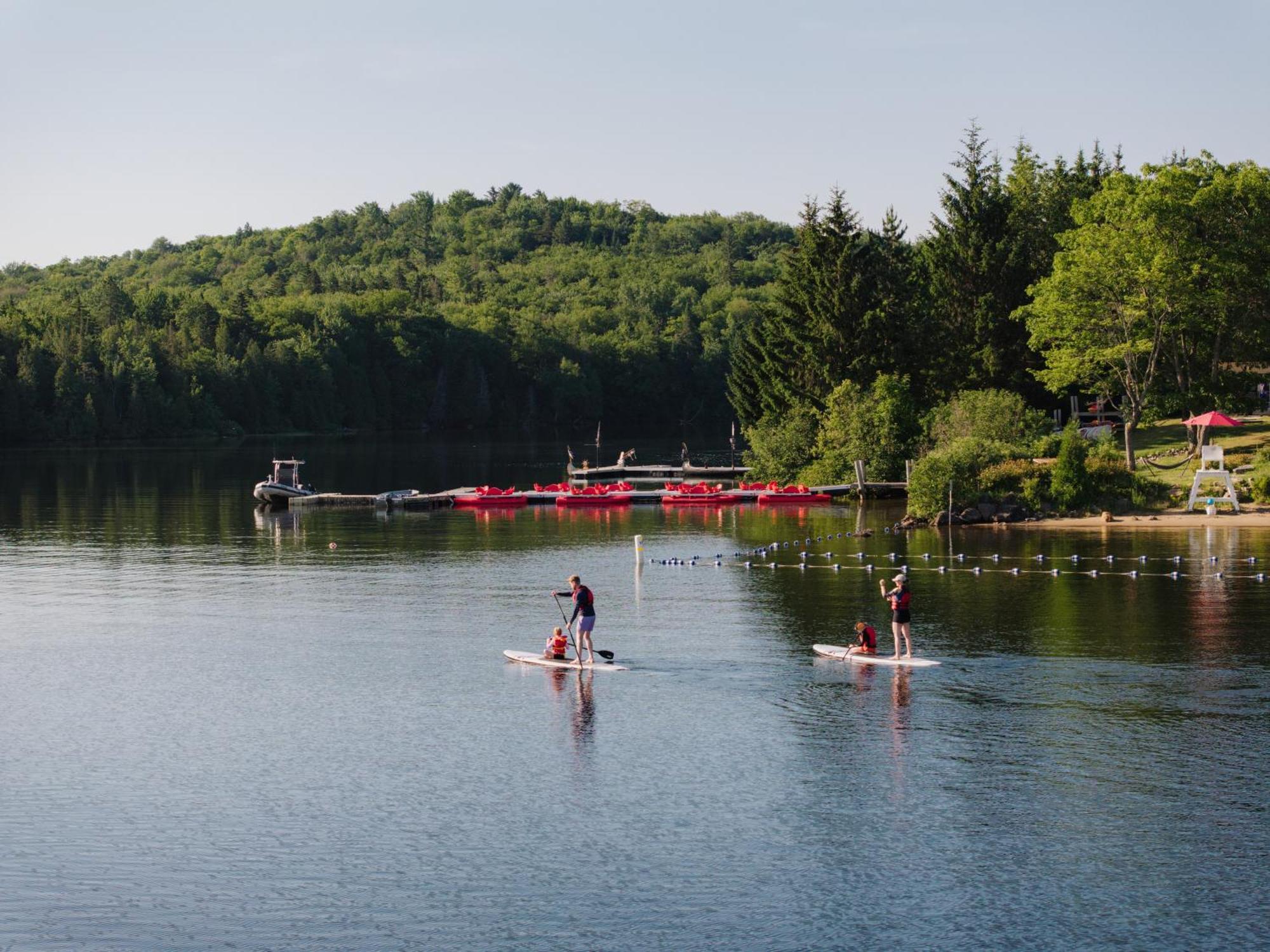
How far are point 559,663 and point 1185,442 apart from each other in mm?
57346

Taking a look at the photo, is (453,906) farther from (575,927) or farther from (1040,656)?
(1040,656)

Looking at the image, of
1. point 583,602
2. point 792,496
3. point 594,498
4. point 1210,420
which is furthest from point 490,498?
point 583,602

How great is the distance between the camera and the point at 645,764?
1164 inches

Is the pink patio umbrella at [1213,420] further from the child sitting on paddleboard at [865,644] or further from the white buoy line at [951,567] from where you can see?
the child sitting on paddleboard at [865,644]

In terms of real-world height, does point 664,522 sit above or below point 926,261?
below

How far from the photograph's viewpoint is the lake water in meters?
22.3

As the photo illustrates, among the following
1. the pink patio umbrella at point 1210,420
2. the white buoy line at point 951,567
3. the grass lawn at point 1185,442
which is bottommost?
the white buoy line at point 951,567

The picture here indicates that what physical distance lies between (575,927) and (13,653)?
27.5m

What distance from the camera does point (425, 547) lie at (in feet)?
223

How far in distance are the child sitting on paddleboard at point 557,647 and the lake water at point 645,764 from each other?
2.28 feet

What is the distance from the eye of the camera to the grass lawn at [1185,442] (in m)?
74.0

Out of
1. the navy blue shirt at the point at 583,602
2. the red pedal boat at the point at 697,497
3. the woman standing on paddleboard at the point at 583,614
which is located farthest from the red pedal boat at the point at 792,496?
the navy blue shirt at the point at 583,602

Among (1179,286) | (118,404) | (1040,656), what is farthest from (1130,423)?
(118,404)

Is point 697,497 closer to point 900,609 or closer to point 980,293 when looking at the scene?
point 980,293
